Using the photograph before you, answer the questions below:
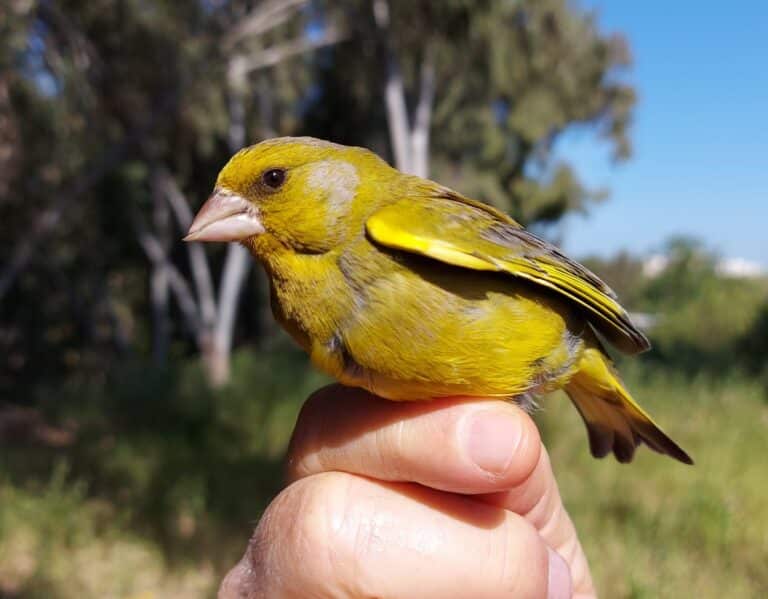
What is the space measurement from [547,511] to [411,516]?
599mm

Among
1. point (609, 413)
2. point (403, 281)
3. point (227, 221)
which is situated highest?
point (227, 221)

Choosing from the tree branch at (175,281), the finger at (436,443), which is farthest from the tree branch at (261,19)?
the finger at (436,443)

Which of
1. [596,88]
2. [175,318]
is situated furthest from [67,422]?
[596,88]

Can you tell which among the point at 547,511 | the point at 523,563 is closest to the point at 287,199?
the point at 523,563

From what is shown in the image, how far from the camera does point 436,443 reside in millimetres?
1537

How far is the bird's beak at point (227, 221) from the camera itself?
1.63 metres

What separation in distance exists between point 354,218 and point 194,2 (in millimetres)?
6446

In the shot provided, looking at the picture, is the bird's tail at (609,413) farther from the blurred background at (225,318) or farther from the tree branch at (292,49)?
the tree branch at (292,49)

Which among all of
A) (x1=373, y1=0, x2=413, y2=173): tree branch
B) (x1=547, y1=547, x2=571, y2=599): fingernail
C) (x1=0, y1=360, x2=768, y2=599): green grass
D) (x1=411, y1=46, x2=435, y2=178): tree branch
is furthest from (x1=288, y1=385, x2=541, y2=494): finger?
(x1=411, y1=46, x2=435, y2=178): tree branch

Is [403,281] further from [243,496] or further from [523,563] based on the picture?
[243,496]

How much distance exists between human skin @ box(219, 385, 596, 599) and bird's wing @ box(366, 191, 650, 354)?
35cm

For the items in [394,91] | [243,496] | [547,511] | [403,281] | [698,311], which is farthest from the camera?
[698,311]

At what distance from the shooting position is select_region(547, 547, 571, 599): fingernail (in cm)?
166

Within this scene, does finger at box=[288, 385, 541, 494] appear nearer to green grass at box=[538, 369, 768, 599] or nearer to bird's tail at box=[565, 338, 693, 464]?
bird's tail at box=[565, 338, 693, 464]
